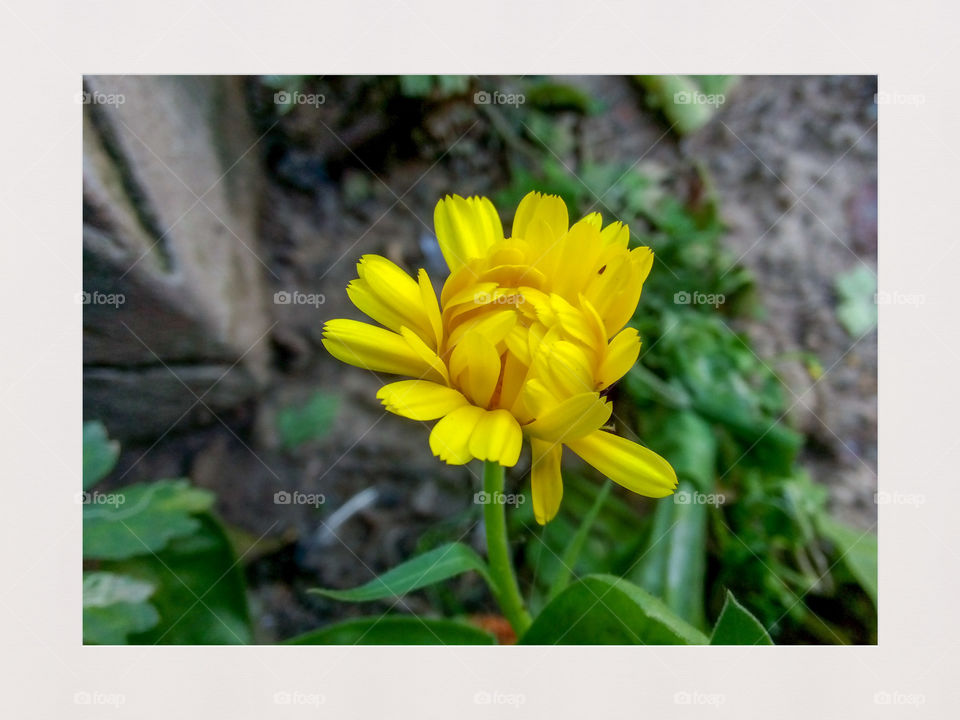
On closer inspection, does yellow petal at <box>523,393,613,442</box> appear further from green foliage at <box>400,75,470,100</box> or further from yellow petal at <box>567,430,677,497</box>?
green foliage at <box>400,75,470,100</box>

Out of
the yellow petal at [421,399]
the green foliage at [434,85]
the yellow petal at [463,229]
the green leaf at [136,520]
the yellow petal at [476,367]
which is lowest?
the green leaf at [136,520]

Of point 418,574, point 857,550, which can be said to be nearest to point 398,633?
point 418,574

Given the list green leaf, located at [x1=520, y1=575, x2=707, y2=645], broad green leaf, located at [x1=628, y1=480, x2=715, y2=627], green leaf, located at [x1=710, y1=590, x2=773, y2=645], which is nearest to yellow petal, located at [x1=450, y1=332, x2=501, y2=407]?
green leaf, located at [x1=520, y1=575, x2=707, y2=645]

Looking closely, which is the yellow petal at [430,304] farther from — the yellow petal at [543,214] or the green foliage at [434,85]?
the green foliage at [434,85]

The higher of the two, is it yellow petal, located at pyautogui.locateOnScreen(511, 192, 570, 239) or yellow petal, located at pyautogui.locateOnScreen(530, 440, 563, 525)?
yellow petal, located at pyautogui.locateOnScreen(511, 192, 570, 239)

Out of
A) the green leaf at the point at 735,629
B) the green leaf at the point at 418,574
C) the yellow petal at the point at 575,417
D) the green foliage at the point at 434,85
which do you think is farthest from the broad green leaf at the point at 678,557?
the green foliage at the point at 434,85
